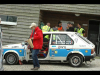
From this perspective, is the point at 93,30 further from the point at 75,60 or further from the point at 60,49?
the point at 60,49

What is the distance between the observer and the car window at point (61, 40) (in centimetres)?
877

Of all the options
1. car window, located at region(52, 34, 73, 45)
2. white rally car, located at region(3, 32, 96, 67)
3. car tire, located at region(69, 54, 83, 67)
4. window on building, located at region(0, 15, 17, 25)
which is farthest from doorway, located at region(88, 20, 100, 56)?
car tire, located at region(69, 54, 83, 67)

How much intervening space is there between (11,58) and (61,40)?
2453 mm

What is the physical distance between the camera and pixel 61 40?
28.8 ft

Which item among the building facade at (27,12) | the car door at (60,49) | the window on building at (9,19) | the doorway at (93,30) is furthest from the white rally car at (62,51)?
the doorway at (93,30)

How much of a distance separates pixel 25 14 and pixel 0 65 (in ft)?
23.3

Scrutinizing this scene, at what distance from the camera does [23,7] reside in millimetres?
13180

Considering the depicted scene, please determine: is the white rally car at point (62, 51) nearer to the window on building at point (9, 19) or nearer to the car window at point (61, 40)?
the car window at point (61, 40)

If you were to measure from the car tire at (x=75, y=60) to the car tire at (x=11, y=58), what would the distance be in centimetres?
247

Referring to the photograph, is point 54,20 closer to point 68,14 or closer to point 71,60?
point 68,14

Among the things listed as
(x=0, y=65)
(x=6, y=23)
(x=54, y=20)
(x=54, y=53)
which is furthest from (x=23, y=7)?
(x=0, y=65)

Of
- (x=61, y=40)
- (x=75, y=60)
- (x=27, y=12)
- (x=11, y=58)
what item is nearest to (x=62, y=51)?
(x=61, y=40)

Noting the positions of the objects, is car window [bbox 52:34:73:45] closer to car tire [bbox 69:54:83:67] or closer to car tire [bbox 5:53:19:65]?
car tire [bbox 69:54:83:67]

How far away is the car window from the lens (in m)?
8.77
